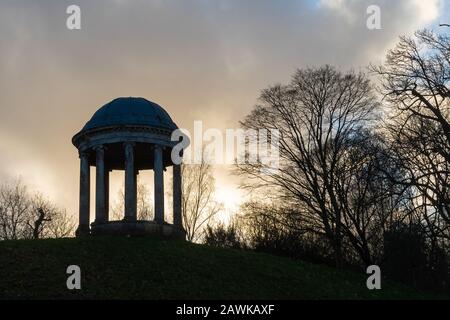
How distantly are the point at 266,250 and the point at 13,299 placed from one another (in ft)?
63.2

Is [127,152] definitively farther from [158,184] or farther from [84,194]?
[84,194]

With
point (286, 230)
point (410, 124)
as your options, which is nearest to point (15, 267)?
point (410, 124)

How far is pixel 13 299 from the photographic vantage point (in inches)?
765

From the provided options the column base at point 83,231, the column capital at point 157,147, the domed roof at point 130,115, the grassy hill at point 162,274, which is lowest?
the grassy hill at point 162,274

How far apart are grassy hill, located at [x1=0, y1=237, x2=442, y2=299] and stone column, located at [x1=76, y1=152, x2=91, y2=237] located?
3.60 m

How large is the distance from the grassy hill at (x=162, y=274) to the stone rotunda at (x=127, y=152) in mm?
2184

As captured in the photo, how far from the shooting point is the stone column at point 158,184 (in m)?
31.2

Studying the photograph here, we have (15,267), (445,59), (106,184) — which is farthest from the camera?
(106,184)

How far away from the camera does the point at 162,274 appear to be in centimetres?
2320

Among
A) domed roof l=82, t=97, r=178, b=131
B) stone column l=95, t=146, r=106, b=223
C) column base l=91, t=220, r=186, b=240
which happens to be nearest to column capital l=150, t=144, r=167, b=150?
domed roof l=82, t=97, r=178, b=131

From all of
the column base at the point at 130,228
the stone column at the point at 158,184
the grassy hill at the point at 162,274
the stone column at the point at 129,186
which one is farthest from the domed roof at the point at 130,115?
the grassy hill at the point at 162,274

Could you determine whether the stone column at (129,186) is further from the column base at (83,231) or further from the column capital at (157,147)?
the column base at (83,231)

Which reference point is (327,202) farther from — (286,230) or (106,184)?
(106,184)
